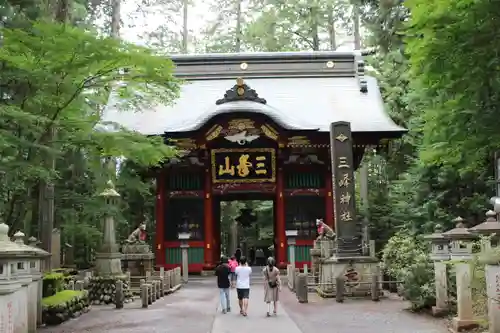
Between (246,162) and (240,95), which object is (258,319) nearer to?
(246,162)

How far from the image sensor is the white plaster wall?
6582 millimetres

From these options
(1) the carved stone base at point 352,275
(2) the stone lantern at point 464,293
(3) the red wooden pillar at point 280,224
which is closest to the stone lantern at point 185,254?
(3) the red wooden pillar at point 280,224

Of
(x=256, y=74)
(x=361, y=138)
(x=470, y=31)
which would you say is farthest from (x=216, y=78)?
(x=470, y=31)

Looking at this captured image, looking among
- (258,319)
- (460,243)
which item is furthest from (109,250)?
(460,243)

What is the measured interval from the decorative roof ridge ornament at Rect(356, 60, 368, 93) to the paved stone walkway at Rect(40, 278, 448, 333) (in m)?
13.3

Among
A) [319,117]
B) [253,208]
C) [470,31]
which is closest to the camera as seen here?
[470,31]

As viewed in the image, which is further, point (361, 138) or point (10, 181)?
point (361, 138)

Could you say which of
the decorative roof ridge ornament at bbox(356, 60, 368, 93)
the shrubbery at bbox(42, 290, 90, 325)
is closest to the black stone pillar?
the shrubbery at bbox(42, 290, 90, 325)

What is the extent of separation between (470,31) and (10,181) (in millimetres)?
8433

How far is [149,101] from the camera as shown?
13.0m

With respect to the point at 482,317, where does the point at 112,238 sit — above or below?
above

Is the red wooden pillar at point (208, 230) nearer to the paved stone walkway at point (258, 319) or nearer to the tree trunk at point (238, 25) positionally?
the paved stone walkway at point (258, 319)

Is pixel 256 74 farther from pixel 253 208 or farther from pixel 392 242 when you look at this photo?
pixel 392 242

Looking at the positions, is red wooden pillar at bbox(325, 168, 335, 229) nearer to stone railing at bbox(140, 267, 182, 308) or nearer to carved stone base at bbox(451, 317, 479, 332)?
stone railing at bbox(140, 267, 182, 308)
